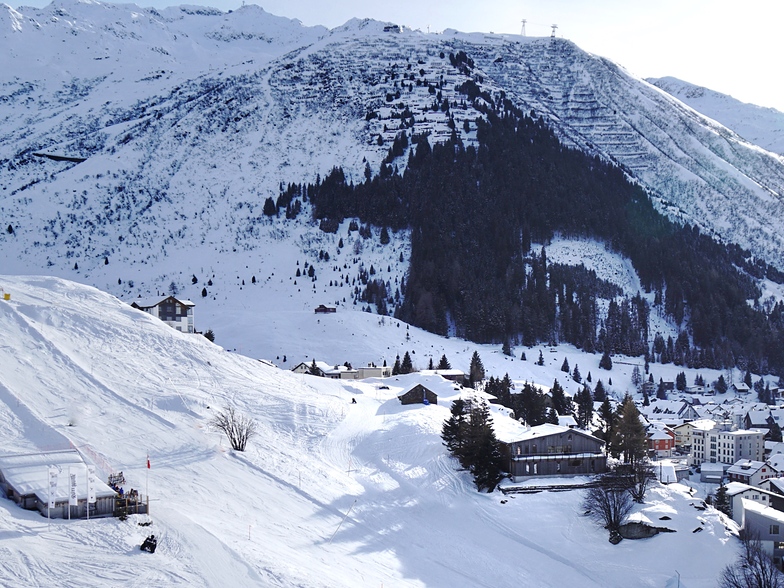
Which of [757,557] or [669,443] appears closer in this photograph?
[757,557]

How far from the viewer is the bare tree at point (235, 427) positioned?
36.3m

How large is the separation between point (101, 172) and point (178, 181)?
23102 millimetres

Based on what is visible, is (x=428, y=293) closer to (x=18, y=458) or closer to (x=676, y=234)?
(x=676, y=234)

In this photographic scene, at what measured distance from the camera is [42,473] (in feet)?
82.7

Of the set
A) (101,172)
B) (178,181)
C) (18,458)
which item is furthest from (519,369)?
(101,172)

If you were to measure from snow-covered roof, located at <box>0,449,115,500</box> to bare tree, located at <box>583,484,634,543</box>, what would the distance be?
24033 mm

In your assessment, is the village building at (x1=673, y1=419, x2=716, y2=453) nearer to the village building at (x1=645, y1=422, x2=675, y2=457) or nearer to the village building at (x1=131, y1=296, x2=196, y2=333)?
the village building at (x1=645, y1=422, x2=675, y2=457)

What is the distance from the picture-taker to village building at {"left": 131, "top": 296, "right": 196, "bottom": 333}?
81.1 m

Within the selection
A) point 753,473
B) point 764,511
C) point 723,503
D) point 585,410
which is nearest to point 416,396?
point 585,410

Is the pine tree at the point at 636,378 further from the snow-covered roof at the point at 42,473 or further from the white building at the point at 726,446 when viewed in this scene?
the snow-covered roof at the point at 42,473

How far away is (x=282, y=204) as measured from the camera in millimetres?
171875

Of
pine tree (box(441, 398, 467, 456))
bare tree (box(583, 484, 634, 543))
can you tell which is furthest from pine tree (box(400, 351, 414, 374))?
bare tree (box(583, 484, 634, 543))

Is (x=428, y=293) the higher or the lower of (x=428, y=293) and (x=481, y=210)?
the lower

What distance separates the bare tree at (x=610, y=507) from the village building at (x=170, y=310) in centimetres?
5521
